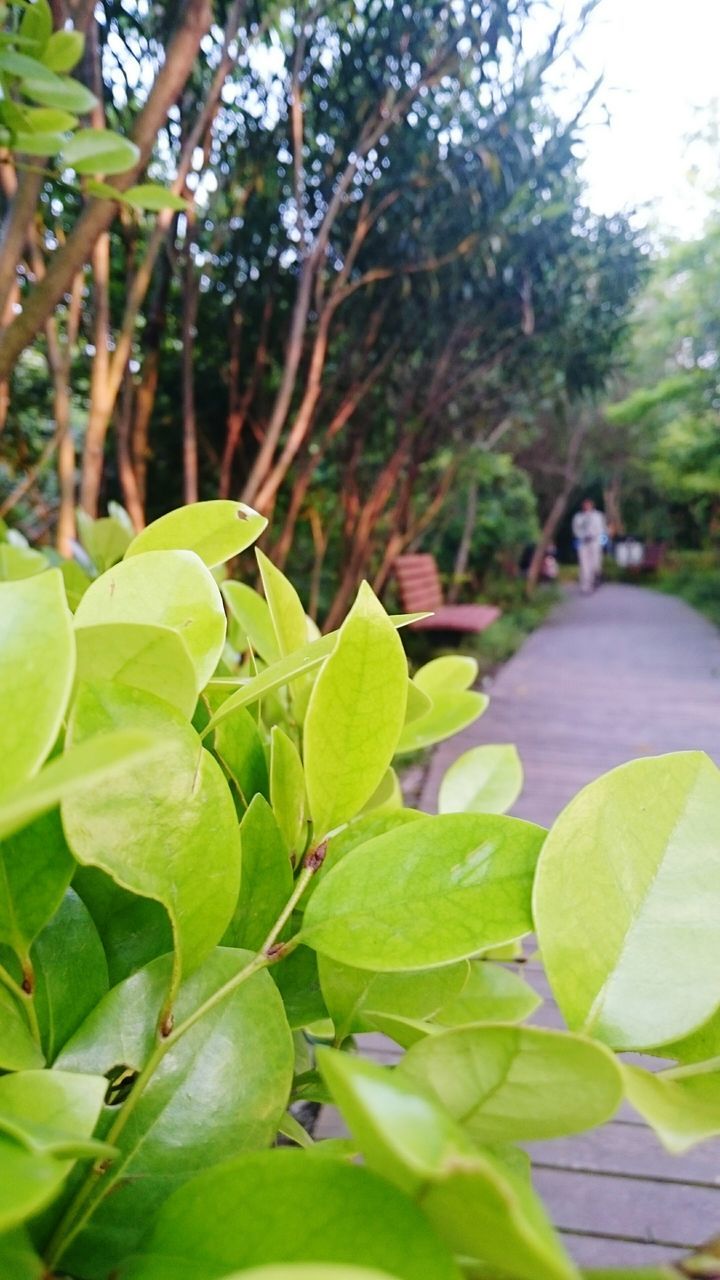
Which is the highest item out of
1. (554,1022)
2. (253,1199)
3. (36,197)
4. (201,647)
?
(36,197)

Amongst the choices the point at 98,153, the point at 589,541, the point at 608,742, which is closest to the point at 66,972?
the point at 98,153

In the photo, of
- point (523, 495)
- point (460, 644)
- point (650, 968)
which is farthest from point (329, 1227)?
point (523, 495)

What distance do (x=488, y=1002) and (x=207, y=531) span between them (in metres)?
0.29

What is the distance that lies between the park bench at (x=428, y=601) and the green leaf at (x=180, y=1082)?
596cm

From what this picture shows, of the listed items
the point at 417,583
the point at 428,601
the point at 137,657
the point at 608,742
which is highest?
the point at 137,657

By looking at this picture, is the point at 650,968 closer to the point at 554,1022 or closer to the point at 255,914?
the point at 255,914

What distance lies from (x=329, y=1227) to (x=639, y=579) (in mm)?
19640

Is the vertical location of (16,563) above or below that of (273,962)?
above

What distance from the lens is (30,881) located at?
27 cm

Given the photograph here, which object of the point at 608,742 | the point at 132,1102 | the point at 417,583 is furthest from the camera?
the point at 417,583

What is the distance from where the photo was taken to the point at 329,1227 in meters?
0.20

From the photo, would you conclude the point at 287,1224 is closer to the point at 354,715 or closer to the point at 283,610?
the point at 354,715

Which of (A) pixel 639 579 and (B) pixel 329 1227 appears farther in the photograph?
(A) pixel 639 579

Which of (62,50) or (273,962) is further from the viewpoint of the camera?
(62,50)
